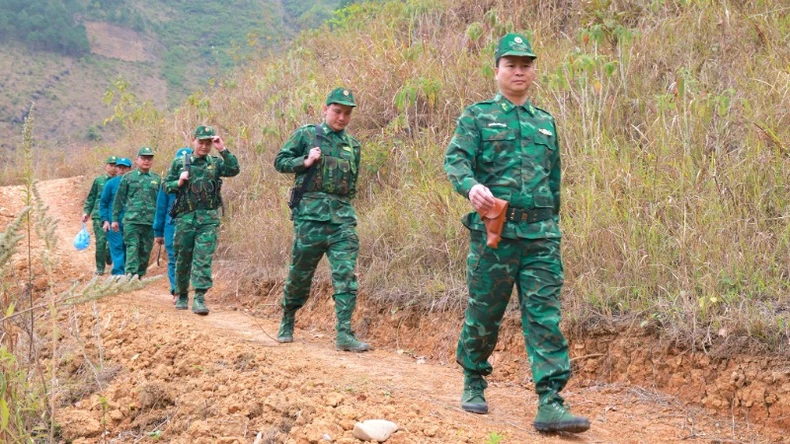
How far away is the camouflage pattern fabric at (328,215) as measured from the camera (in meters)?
6.30

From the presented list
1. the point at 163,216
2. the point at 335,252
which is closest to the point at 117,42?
the point at 163,216

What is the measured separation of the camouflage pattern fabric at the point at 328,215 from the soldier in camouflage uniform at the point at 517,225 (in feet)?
7.12

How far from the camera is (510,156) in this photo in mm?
4117

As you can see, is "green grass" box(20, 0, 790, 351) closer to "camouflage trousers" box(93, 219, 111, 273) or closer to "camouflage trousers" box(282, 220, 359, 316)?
"camouflage trousers" box(282, 220, 359, 316)

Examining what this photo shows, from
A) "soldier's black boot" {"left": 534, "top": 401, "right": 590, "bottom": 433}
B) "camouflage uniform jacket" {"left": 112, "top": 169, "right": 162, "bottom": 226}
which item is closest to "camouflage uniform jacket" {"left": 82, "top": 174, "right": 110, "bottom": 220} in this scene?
"camouflage uniform jacket" {"left": 112, "top": 169, "right": 162, "bottom": 226}

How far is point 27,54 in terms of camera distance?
4778 centimetres

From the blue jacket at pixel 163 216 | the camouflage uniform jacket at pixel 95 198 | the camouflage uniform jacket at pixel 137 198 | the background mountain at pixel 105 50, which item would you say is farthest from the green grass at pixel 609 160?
the background mountain at pixel 105 50

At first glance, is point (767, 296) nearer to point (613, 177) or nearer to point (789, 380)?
point (789, 380)

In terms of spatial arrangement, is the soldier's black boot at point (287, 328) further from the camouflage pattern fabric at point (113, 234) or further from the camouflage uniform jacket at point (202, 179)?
the camouflage pattern fabric at point (113, 234)

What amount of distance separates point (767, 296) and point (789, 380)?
0.63 m

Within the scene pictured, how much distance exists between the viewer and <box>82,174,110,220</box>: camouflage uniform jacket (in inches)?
469

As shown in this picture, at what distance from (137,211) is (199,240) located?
220cm

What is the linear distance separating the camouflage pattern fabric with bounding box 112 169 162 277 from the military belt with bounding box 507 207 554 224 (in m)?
7.08

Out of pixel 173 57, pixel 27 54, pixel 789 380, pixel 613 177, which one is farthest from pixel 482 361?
pixel 173 57
